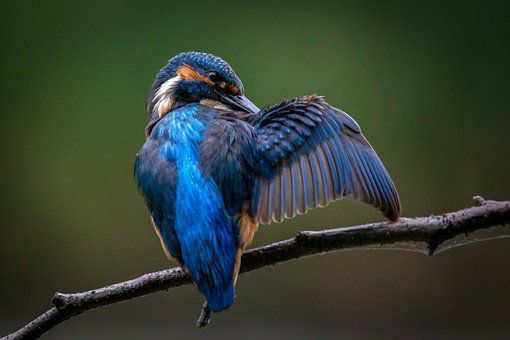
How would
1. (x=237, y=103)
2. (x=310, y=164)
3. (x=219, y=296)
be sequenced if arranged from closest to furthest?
(x=219, y=296), (x=310, y=164), (x=237, y=103)

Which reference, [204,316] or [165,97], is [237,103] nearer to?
[165,97]

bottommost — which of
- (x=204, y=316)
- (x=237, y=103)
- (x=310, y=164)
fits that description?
(x=204, y=316)

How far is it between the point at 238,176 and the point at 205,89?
33cm

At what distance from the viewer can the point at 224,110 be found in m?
1.47

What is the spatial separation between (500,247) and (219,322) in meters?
1.34

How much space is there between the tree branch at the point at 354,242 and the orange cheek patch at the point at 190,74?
0.49 metres

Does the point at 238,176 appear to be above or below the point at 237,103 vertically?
below

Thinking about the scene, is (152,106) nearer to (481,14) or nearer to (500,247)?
(481,14)

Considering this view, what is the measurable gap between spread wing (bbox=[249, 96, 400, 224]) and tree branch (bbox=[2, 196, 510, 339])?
75 millimetres

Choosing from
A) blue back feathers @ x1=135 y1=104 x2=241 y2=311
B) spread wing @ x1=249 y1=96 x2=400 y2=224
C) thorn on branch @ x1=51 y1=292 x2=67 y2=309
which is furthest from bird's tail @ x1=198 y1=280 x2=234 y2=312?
thorn on branch @ x1=51 y1=292 x2=67 y2=309

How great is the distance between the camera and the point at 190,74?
1566 mm

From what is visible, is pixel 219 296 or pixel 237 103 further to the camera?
pixel 237 103

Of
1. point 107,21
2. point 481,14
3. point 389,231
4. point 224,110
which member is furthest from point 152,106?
point 481,14

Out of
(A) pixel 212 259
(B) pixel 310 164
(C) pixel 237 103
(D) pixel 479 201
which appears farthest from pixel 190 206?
(D) pixel 479 201
